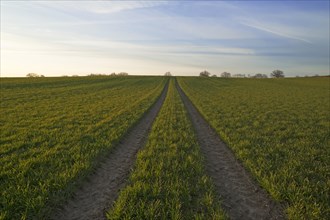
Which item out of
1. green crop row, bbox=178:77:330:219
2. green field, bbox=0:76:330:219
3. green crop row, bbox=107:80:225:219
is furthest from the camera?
green crop row, bbox=178:77:330:219

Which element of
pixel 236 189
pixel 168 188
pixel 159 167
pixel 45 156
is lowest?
pixel 236 189

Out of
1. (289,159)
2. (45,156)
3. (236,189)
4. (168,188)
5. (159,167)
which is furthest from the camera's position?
(289,159)

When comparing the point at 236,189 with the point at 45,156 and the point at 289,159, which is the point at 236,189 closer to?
the point at 289,159

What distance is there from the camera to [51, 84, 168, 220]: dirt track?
5820mm

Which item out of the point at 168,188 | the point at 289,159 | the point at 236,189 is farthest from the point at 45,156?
the point at 289,159

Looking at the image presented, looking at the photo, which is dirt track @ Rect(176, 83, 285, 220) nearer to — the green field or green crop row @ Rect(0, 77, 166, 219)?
the green field

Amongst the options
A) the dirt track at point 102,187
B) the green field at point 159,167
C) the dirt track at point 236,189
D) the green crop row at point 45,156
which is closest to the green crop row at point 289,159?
the green field at point 159,167

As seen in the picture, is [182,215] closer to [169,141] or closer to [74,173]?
[74,173]

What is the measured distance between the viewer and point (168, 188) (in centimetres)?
696

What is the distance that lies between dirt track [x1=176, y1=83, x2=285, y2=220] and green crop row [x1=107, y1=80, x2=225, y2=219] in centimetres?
38

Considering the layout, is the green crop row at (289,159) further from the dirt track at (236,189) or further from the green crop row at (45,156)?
the green crop row at (45,156)

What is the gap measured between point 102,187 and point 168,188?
2.00 m

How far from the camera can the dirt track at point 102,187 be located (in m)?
5.82

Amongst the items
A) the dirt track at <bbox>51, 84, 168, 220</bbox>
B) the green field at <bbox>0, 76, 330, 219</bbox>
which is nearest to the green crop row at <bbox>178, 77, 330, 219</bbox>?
the green field at <bbox>0, 76, 330, 219</bbox>
